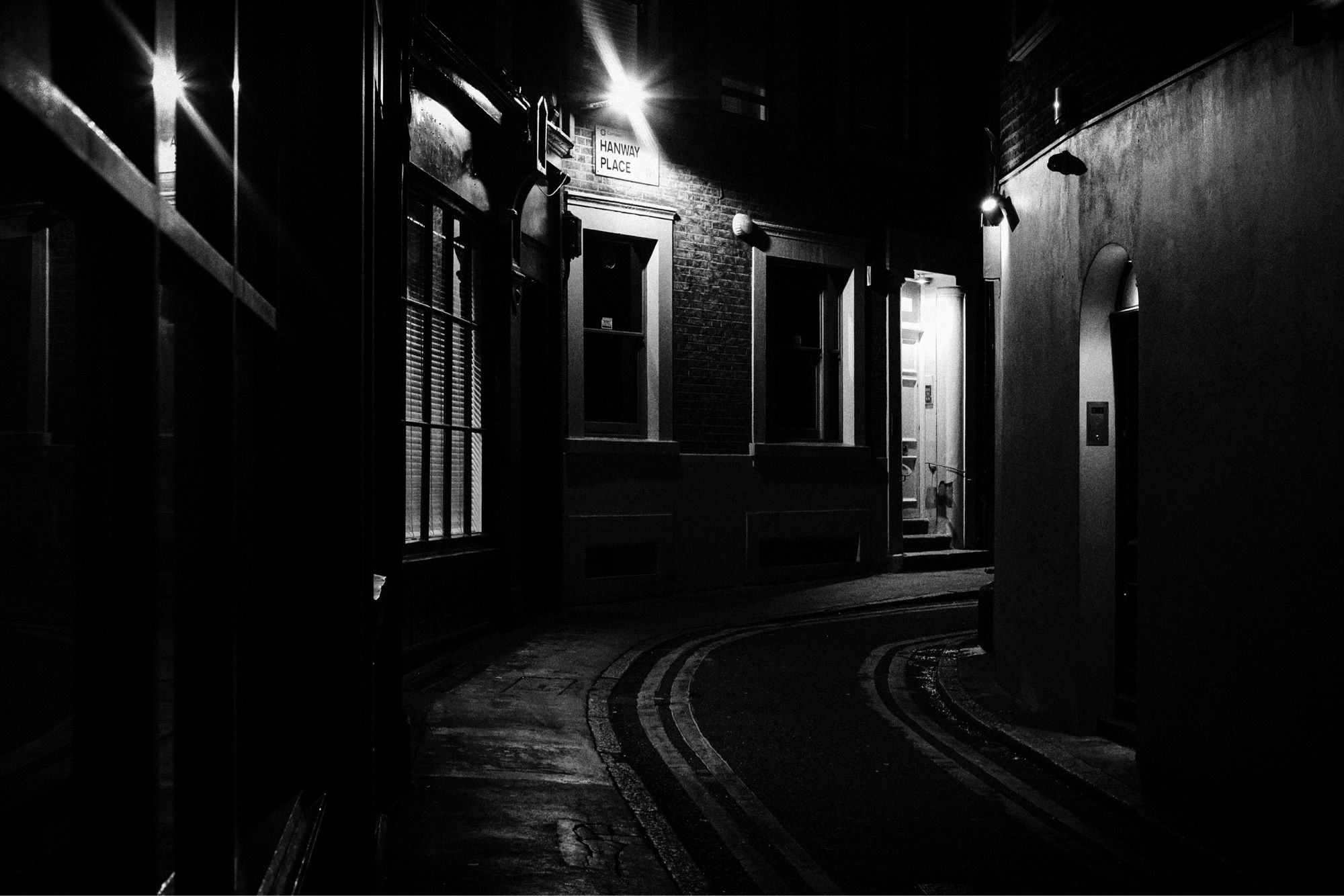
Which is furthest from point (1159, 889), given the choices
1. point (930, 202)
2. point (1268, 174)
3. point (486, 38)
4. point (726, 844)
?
point (930, 202)

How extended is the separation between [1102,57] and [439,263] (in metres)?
5.61

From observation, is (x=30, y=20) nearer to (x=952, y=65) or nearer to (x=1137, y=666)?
(x=1137, y=666)

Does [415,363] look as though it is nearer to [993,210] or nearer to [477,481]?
[477,481]

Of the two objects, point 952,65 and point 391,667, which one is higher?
point 952,65

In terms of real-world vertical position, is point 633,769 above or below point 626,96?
below

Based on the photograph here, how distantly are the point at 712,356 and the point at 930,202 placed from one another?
5038 mm

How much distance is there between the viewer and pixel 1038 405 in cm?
753

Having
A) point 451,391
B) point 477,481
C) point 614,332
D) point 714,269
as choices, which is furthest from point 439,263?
point 714,269

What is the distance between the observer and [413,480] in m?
9.34

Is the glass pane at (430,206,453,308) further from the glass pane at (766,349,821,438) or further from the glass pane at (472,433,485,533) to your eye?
the glass pane at (766,349,821,438)

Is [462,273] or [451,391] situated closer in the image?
[451,391]

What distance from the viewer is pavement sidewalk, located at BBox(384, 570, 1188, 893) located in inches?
170

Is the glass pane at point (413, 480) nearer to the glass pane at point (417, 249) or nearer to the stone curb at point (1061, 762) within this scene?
the glass pane at point (417, 249)

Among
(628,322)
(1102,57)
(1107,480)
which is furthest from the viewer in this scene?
(628,322)
